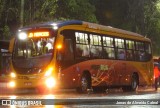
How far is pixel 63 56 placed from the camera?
2205 centimetres

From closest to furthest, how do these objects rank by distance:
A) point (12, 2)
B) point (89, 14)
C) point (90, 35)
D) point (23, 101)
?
1. point (23, 101)
2. point (90, 35)
3. point (12, 2)
4. point (89, 14)

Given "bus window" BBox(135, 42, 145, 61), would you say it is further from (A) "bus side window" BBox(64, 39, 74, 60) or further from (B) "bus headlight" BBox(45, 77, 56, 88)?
(B) "bus headlight" BBox(45, 77, 56, 88)

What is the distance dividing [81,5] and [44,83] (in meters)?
23.1

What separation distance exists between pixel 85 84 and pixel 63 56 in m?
2.39

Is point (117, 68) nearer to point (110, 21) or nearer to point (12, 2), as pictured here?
point (12, 2)

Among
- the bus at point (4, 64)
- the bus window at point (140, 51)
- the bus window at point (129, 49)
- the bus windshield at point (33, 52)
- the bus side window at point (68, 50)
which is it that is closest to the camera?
the bus windshield at point (33, 52)

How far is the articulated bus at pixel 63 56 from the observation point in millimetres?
21719

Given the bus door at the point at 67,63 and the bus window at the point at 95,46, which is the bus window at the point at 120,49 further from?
the bus door at the point at 67,63

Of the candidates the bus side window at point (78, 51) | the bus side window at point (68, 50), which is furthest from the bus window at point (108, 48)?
the bus side window at point (68, 50)

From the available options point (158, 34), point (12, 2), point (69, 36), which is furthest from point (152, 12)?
point (69, 36)

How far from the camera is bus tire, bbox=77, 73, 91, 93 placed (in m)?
23.4

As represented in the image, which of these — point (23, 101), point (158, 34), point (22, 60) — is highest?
point (158, 34)

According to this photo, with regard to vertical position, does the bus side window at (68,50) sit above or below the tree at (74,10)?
below

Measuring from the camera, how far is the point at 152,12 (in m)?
52.6
